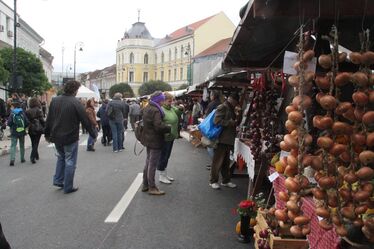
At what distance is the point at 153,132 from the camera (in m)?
7.46

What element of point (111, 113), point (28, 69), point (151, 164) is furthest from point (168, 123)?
point (28, 69)

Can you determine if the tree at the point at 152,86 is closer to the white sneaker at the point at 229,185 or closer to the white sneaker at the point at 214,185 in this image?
the white sneaker at the point at 229,185

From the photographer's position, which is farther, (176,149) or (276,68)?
(176,149)

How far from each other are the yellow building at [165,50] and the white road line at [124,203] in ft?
245

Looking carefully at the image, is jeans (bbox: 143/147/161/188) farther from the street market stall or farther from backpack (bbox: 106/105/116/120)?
backpack (bbox: 106/105/116/120)

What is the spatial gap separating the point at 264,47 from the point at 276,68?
1612mm

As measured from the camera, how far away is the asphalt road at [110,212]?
523 centimetres

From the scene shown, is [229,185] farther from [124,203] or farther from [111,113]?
[111,113]

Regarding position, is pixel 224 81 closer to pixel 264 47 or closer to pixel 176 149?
pixel 264 47

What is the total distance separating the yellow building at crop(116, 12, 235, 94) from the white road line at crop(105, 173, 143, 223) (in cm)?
7463

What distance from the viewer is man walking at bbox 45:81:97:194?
24.5 feet

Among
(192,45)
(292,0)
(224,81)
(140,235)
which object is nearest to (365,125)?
(292,0)

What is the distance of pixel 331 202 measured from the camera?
2.53 meters

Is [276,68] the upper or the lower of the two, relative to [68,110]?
upper
